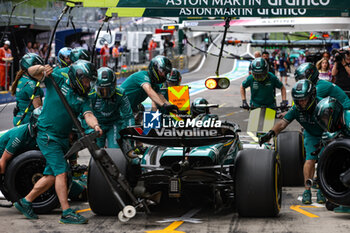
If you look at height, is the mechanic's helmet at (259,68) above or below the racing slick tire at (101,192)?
above

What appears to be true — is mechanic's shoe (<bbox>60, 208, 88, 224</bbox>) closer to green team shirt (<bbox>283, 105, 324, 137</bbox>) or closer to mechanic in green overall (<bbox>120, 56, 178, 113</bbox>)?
mechanic in green overall (<bbox>120, 56, 178, 113</bbox>)

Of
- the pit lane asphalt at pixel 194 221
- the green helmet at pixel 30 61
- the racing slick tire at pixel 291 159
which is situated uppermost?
the green helmet at pixel 30 61

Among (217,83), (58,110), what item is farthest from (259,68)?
(58,110)

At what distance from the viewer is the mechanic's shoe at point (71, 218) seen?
310 inches

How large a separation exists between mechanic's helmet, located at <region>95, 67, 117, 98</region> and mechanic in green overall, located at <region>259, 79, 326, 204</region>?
2.02 meters

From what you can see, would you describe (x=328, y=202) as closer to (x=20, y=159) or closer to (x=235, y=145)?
(x=235, y=145)

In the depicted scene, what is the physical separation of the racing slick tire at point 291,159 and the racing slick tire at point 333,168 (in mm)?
2026

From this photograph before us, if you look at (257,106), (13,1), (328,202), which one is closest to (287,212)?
(328,202)

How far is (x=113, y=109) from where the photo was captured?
30.8 ft

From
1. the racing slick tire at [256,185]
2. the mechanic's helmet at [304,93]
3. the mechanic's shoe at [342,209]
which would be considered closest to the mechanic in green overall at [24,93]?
the racing slick tire at [256,185]

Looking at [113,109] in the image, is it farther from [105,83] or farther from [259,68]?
[259,68]

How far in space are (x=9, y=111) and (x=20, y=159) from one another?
44.7 ft

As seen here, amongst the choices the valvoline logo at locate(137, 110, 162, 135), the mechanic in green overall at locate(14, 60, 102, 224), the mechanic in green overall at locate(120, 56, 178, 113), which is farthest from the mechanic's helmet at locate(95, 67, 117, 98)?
the valvoline logo at locate(137, 110, 162, 135)

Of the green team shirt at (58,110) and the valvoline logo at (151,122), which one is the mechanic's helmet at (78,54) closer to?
the green team shirt at (58,110)
